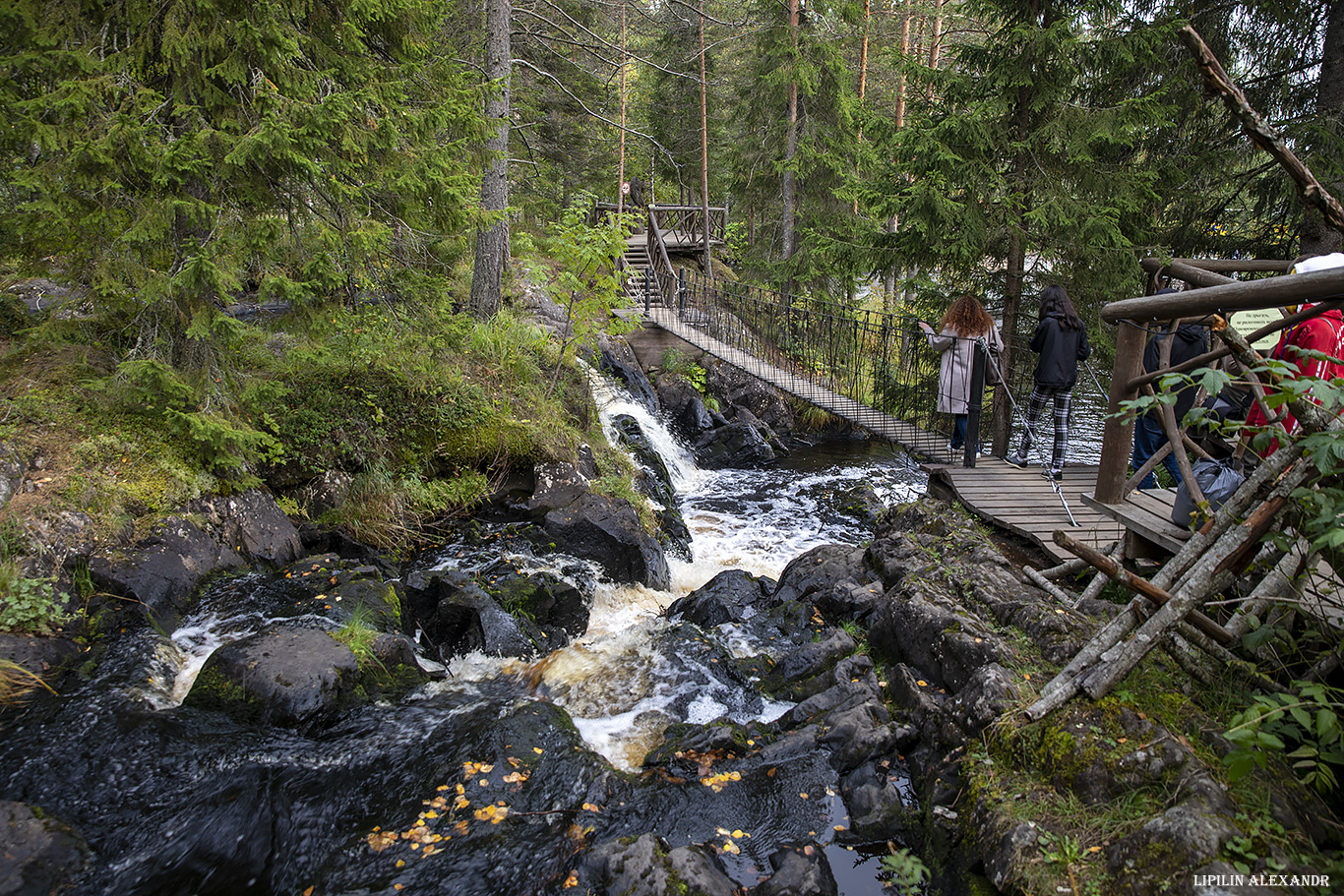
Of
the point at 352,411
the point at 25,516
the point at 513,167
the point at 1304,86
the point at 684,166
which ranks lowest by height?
the point at 25,516

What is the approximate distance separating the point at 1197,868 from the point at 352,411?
285 inches

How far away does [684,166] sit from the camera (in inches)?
932

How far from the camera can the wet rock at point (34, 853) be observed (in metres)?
2.98

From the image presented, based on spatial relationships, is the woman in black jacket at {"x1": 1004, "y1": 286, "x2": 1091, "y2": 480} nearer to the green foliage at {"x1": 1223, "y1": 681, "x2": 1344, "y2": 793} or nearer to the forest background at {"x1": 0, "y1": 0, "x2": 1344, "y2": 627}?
the forest background at {"x1": 0, "y1": 0, "x2": 1344, "y2": 627}

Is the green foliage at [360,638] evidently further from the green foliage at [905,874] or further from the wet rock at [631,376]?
the wet rock at [631,376]

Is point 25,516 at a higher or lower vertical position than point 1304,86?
lower

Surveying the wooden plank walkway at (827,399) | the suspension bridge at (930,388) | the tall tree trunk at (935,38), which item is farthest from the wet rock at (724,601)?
the tall tree trunk at (935,38)

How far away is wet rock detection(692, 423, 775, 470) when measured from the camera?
39.5 feet

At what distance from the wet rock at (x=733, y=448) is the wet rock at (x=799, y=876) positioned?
8482 millimetres

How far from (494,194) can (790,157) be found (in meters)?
7.85

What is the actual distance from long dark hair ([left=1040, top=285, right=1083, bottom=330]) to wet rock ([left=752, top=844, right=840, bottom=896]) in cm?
526

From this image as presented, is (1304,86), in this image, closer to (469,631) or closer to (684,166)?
(469,631)

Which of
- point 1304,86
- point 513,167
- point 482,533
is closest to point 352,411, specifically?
point 482,533

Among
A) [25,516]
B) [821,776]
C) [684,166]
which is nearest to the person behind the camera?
[821,776]
